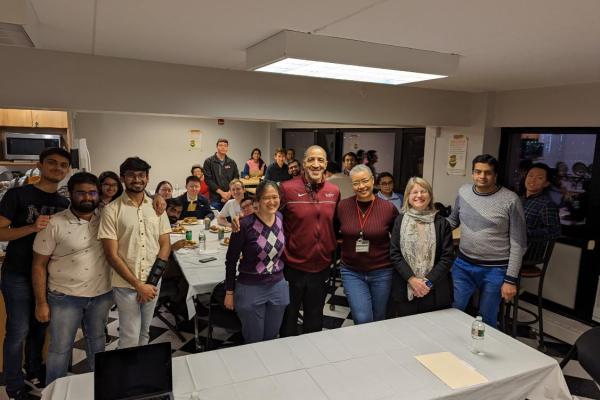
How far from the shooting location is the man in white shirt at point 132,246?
2309 mm

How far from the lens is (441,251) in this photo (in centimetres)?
258

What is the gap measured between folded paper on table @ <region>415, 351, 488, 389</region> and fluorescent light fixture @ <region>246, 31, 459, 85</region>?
5.02 feet

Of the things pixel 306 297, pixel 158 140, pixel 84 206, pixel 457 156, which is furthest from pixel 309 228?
pixel 158 140

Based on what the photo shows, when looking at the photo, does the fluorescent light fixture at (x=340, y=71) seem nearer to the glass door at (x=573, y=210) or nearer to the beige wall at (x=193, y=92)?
the beige wall at (x=193, y=92)

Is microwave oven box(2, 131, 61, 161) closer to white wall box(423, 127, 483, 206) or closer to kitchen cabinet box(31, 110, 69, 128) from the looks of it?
kitchen cabinet box(31, 110, 69, 128)

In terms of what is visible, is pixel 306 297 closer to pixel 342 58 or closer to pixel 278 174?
pixel 342 58

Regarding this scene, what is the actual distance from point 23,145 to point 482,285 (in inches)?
245

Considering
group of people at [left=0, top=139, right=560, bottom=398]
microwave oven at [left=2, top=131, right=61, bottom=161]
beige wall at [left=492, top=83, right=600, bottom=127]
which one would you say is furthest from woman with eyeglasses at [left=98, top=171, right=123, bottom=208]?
beige wall at [left=492, top=83, right=600, bottom=127]

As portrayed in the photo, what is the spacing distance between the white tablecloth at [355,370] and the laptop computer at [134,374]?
0.08 meters

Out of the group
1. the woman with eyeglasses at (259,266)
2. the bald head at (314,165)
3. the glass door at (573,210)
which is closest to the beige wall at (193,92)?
the bald head at (314,165)

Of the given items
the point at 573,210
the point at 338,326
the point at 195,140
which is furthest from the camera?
the point at 195,140

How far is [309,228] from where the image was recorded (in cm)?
256

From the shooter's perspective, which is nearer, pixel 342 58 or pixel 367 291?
pixel 342 58

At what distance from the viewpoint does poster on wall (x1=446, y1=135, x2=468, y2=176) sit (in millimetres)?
4543
